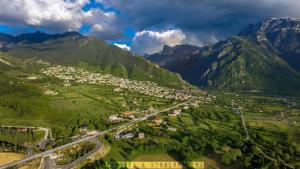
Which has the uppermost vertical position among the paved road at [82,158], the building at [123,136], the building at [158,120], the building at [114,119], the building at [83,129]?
the building at [114,119]

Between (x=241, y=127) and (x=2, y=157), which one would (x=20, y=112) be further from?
(x=241, y=127)

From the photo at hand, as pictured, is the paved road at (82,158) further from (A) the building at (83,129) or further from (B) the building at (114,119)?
(B) the building at (114,119)

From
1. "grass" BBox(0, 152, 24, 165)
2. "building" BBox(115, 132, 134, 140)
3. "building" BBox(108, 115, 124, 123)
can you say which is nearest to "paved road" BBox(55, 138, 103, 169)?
"building" BBox(115, 132, 134, 140)

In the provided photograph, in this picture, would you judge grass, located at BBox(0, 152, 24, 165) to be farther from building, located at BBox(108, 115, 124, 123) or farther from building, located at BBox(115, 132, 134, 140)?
building, located at BBox(108, 115, 124, 123)

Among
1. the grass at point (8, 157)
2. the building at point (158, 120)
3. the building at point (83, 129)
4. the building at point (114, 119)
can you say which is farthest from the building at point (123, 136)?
the grass at point (8, 157)

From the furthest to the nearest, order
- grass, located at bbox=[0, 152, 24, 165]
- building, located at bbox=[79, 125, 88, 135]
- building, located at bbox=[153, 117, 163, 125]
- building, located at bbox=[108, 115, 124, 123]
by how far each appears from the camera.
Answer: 1. building, located at bbox=[108, 115, 124, 123]
2. building, located at bbox=[153, 117, 163, 125]
3. building, located at bbox=[79, 125, 88, 135]
4. grass, located at bbox=[0, 152, 24, 165]

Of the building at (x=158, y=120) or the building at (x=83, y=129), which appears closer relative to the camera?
the building at (x=83, y=129)

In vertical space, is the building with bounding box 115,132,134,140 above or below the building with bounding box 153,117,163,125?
below

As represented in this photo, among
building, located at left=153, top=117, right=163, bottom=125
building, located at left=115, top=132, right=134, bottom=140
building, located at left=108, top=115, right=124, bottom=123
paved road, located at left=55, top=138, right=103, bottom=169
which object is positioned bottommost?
paved road, located at left=55, top=138, right=103, bottom=169

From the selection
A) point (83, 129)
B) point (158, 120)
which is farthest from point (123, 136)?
point (158, 120)

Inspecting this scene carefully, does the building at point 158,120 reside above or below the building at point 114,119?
below

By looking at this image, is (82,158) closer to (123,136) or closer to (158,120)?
(123,136)

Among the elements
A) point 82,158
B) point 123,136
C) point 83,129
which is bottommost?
point 82,158
